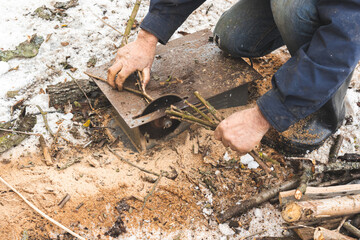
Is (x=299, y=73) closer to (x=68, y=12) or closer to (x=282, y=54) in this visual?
(x=282, y=54)

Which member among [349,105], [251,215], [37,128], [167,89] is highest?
[167,89]

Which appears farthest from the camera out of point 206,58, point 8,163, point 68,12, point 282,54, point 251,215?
point 68,12

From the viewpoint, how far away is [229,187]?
2188mm

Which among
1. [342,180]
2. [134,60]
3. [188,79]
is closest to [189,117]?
[188,79]

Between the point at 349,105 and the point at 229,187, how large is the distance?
143 cm

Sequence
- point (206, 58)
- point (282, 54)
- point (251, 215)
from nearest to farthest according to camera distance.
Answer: point (251, 215)
point (206, 58)
point (282, 54)

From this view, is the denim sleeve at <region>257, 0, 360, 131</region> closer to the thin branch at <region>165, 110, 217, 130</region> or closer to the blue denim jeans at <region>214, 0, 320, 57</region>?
the thin branch at <region>165, 110, 217, 130</region>

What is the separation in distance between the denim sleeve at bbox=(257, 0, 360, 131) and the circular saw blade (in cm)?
70

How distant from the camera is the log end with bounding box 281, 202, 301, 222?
1714mm

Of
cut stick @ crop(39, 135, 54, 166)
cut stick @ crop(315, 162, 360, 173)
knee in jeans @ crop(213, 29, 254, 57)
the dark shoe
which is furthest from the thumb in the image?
cut stick @ crop(315, 162, 360, 173)

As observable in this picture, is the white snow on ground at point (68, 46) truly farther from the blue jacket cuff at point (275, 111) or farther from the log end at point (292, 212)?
the blue jacket cuff at point (275, 111)

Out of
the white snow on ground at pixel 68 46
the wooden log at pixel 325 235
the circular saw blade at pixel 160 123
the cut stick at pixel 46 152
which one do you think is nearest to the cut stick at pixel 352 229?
the wooden log at pixel 325 235

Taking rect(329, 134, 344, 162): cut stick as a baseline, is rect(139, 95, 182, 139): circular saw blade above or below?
above

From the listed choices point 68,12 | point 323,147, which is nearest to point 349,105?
point 323,147
